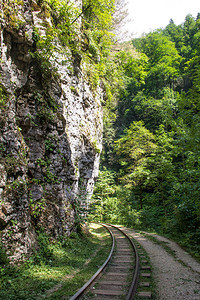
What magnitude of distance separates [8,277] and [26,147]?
420cm

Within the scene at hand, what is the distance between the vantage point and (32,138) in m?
7.99

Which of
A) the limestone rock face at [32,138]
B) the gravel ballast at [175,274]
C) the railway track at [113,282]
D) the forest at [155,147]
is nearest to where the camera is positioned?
the railway track at [113,282]

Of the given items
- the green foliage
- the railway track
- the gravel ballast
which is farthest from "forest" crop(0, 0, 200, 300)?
the gravel ballast

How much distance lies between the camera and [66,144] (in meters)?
9.91

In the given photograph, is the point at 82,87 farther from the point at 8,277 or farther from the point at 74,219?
the point at 8,277

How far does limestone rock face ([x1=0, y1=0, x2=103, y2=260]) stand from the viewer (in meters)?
5.91

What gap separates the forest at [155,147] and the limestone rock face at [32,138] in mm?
5041

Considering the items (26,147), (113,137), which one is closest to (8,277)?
(26,147)

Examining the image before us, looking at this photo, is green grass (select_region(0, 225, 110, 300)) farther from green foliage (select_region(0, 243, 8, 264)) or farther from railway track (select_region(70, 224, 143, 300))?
railway track (select_region(70, 224, 143, 300))

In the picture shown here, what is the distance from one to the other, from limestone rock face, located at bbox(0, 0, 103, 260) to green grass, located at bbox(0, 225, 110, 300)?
0.44 m

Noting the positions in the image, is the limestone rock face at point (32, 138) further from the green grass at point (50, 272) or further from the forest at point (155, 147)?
the forest at point (155, 147)

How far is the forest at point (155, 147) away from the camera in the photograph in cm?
1124

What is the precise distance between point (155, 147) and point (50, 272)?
56.4ft

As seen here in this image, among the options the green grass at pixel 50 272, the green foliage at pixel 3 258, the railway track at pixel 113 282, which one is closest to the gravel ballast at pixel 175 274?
the railway track at pixel 113 282
